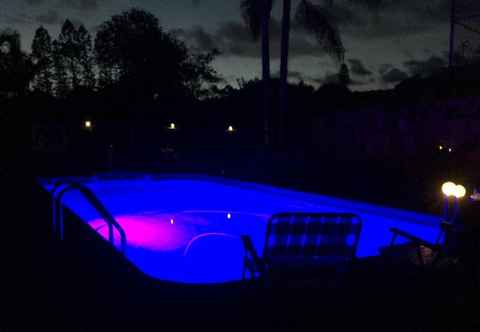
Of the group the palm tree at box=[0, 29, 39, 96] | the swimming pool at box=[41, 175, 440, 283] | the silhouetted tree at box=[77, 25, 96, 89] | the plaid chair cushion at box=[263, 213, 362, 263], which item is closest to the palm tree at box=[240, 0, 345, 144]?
the swimming pool at box=[41, 175, 440, 283]

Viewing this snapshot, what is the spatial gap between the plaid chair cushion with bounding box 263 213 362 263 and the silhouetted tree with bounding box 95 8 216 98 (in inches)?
923

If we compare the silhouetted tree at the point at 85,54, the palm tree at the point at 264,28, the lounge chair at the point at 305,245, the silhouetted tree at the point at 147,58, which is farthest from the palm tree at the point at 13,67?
the silhouetted tree at the point at 85,54

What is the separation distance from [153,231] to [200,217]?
2060 mm

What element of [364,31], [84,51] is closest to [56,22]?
[84,51]

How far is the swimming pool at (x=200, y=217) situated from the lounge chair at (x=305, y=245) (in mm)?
2058

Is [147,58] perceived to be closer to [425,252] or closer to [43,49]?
[43,49]

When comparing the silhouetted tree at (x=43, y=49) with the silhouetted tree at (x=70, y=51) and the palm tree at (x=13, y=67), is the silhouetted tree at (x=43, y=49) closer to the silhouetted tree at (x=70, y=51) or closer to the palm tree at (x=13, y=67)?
the silhouetted tree at (x=70, y=51)

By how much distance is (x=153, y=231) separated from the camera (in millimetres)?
9141

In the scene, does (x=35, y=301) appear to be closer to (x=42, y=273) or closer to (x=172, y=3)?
(x=42, y=273)

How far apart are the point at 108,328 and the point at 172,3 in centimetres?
2022

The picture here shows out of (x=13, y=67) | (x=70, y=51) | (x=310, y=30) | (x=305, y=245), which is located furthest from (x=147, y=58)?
(x=305, y=245)

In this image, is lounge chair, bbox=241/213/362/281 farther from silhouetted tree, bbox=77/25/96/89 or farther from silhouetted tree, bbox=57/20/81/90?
silhouetted tree, bbox=57/20/81/90

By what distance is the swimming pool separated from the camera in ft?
21.9

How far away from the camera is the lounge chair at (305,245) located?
12.1 feet
